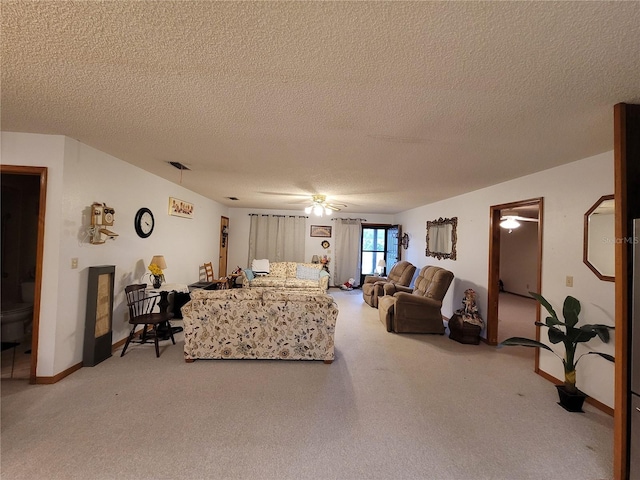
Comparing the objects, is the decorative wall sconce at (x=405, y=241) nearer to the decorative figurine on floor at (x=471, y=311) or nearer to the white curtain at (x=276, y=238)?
the white curtain at (x=276, y=238)

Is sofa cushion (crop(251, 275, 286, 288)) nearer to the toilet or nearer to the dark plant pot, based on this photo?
the toilet

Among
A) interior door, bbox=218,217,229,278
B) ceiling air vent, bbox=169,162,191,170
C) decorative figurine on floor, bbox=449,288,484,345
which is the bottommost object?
decorative figurine on floor, bbox=449,288,484,345

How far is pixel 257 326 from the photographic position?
10.3 ft

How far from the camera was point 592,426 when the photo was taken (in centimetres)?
219

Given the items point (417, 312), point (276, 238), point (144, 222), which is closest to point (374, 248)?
point (276, 238)

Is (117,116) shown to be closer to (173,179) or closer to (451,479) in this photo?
(173,179)

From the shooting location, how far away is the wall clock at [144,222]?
Result: 372 cm

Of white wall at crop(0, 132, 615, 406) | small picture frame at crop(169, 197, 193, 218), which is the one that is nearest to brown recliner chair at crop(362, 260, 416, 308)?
white wall at crop(0, 132, 615, 406)

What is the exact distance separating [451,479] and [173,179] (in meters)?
4.87

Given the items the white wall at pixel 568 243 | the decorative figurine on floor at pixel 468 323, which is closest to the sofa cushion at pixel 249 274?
the decorative figurine on floor at pixel 468 323

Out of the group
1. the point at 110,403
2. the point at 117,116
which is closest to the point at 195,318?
the point at 110,403

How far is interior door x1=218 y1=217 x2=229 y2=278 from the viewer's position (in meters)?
7.30

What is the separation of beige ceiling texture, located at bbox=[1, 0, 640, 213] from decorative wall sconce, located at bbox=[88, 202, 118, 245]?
70 centimetres

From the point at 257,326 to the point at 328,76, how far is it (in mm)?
2652
